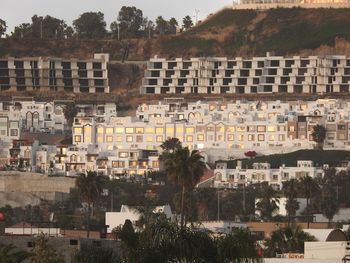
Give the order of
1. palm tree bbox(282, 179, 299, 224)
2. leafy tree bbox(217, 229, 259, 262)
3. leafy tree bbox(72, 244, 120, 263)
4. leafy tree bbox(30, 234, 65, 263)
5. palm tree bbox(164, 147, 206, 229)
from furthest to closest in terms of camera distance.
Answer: palm tree bbox(282, 179, 299, 224) → palm tree bbox(164, 147, 206, 229) → leafy tree bbox(30, 234, 65, 263) → leafy tree bbox(72, 244, 120, 263) → leafy tree bbox(217, 229, 259, 262)

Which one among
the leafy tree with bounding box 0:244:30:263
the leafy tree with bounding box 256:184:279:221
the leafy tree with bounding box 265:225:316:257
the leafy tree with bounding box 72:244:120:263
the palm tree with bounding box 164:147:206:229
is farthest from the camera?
the leafy tree with bounding box 256:184:279:221

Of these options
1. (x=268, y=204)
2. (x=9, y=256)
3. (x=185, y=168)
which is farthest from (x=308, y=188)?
(x=9, y=256)

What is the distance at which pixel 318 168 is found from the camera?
189625 millimetres

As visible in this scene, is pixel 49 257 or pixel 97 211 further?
pixel 97 211

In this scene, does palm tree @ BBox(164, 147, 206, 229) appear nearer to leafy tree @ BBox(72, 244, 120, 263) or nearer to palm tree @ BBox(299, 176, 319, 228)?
palm tree @ BBox(299, 176, 319, 228)

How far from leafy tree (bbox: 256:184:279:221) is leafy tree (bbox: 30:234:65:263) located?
268 feet

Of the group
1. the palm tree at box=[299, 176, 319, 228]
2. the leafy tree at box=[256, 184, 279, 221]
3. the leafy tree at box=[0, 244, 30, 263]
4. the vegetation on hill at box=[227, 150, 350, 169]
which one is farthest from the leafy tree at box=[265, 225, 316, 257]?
the vegetation on hill at box=[227, 150, 350, 169]

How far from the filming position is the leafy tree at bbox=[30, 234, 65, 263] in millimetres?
70625

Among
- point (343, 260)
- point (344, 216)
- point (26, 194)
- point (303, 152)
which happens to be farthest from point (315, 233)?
point (303, 152)

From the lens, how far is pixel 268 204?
527 ft

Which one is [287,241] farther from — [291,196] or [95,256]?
[291,196]

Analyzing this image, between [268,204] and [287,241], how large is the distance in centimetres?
5058

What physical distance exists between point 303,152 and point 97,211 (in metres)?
37.6

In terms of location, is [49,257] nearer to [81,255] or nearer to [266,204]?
[81,255]
